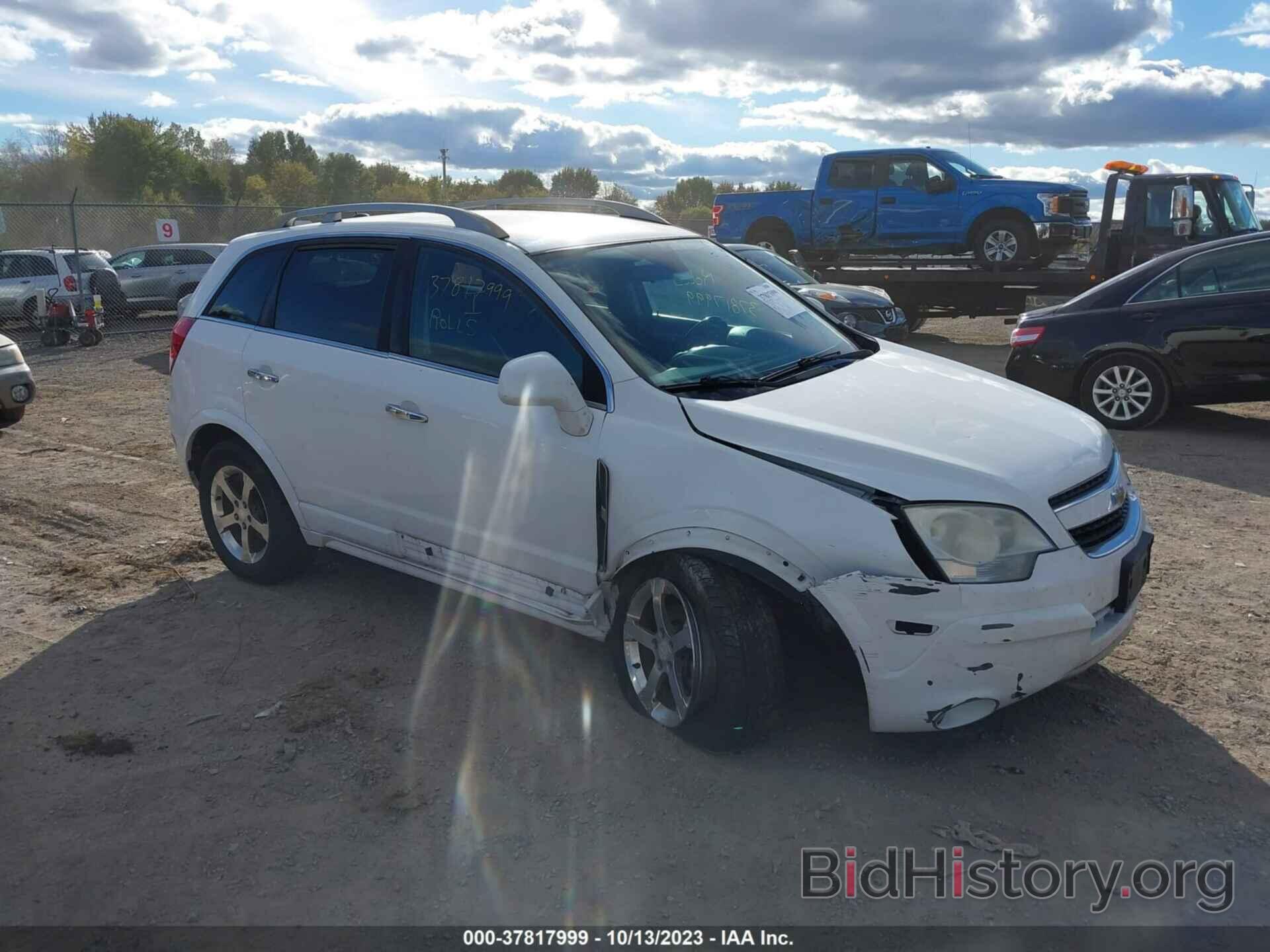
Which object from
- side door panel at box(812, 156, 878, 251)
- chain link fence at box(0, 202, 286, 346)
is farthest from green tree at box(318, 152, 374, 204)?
side door panel at box(812, 156, 878, 251)

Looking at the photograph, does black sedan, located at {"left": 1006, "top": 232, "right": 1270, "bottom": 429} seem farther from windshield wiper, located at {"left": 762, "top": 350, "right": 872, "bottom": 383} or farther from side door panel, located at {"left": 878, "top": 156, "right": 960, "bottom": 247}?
side door panel, located at {"left": 878, "top": 156, "right": 960, "bottom": 247}

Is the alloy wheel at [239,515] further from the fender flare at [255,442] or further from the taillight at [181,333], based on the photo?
the taillight at [181,333]

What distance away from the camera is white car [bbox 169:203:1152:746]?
10.8 feet

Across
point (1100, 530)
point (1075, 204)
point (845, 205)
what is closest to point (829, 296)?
point (845, 205)

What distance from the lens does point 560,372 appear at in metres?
3.67

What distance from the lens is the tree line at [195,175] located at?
5650 centimetres

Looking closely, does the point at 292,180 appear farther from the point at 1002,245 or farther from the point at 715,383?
the point at 715,383

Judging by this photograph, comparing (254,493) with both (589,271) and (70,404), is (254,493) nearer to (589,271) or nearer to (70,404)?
(589,271)

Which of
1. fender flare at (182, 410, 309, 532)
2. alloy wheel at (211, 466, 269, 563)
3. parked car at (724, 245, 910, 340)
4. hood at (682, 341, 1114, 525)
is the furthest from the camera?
parked car at (724, 245, 910, 340)

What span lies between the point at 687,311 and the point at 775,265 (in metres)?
8.74

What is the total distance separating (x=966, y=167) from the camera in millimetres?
16047

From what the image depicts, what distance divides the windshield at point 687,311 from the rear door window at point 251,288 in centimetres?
166

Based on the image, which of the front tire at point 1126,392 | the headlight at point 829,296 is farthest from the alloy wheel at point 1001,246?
the front tire at point 1126,392

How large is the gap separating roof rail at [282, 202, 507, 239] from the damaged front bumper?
206 cm
